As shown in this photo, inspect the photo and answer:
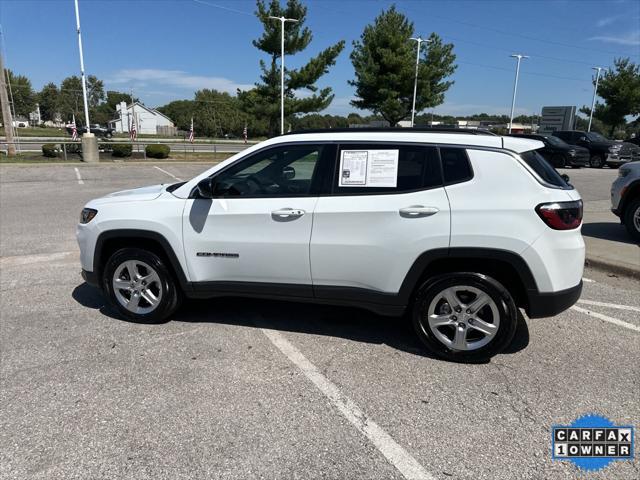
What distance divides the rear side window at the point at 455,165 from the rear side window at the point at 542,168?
0.40 m

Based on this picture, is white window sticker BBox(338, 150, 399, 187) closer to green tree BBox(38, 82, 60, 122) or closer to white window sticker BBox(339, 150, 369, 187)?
white window sticker BBox(339, 150, 369, 187)

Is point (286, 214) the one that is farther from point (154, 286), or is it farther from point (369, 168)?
point (154, 286)

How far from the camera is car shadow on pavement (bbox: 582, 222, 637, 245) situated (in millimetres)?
7469

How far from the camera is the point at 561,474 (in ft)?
7.94

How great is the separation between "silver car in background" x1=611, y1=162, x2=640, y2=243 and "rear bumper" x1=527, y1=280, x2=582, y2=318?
495cm

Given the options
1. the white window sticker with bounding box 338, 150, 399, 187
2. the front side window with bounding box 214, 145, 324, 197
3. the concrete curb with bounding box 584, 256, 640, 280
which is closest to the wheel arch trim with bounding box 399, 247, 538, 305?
the white window sticker with bounding box 338, 150, 399, 187

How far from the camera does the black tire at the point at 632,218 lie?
720 centimetres

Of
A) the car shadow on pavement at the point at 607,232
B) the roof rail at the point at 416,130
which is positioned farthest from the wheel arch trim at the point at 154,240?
the car shadow on pavement at the point at 607,232

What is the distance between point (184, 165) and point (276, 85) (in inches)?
406

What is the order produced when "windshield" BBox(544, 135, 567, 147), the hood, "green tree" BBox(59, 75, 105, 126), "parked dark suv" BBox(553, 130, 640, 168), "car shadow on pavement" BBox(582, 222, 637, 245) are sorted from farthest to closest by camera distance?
"green tree" BBox(59, 75, 105, 126)
"parked dark suv" BBox(553, 130, 640, 168)
"windshield" BBox(544, 135, 567, 147)
"car shadow on pavement" BBox(582, 222, 637, 245)
the hood

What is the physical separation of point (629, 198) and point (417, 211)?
5867 millimetres

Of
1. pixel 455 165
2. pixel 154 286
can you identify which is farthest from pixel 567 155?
pixel 154 286

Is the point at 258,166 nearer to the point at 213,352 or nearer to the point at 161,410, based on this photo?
the point at 213,352

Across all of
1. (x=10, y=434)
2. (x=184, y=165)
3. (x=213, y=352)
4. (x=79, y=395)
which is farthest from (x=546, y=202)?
(x=184, y=165)
